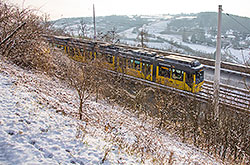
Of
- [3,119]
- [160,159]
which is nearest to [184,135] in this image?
[160,159]

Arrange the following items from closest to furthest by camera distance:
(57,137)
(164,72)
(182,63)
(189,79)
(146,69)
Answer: (57,137)
(189,79)
(182,63)
(164,72)
(146,69)

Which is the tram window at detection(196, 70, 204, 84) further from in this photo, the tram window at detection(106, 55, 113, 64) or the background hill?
the tram window at detection(106, 55, 113, 64)

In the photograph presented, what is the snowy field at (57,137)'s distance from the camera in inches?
188

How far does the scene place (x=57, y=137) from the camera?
5.61 meters

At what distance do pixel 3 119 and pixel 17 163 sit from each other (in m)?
1.78

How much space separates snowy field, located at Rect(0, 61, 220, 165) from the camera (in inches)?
188

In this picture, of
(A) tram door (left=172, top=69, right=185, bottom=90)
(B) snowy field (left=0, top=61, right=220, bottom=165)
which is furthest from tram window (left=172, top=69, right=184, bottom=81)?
(B) snowy field (left=0, top=61, right=220, bottom=165)

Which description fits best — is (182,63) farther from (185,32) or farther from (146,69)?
(185,32)

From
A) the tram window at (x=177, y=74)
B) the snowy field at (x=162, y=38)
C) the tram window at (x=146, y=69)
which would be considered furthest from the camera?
the snowy field at (x=162, y=38)

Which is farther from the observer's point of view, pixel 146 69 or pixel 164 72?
pixel 146 69

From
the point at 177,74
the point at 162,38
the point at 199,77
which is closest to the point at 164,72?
the point at 177,74

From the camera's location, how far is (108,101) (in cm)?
1329

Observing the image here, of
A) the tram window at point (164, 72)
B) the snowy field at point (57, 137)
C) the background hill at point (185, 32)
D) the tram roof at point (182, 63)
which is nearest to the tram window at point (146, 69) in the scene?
the tram window at point (164, 72)

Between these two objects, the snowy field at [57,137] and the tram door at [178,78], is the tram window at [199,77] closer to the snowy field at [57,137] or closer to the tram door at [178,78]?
the tram door at [178,78]
